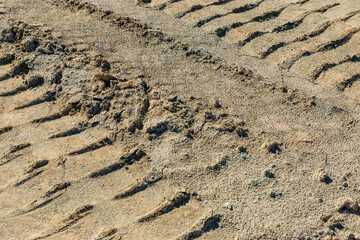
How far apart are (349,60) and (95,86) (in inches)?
104

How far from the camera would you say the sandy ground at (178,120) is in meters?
2.74

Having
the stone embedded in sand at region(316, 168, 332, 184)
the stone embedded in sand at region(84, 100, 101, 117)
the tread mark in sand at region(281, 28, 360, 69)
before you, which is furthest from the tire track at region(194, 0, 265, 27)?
the stone embedded in sand at region(316, 168, 332, 184)

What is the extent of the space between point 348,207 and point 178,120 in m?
1.47

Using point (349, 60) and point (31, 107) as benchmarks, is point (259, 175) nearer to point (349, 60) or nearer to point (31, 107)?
point (349, 60)

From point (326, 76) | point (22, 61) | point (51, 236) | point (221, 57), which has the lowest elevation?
point (51, 236)

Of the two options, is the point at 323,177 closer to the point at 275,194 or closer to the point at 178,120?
the point at 275,194

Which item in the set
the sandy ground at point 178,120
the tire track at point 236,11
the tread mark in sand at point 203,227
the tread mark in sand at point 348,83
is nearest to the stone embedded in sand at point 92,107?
the sandy ground at point 178,120

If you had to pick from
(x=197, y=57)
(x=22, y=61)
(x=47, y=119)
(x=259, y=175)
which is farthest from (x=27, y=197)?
(x=197, y=57)

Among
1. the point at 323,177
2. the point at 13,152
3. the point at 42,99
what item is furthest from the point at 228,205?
the point at 42,99

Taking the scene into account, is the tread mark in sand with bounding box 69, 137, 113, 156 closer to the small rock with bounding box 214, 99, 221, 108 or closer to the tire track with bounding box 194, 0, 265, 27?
the small rock with bounding box 214, 99, 221, 108

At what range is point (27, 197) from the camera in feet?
9.50

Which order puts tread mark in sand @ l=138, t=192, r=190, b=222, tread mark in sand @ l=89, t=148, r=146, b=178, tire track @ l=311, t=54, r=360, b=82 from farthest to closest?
tire track @ l=311, t=54, r=360, b=82 < tread mark in sand @ l=89, t=148, r=146, b=178 < tread mark in sand @ l=138, t=192, r=190, b=222

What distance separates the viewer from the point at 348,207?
2723 mm

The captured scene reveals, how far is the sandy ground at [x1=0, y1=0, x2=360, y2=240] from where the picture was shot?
2738mm
